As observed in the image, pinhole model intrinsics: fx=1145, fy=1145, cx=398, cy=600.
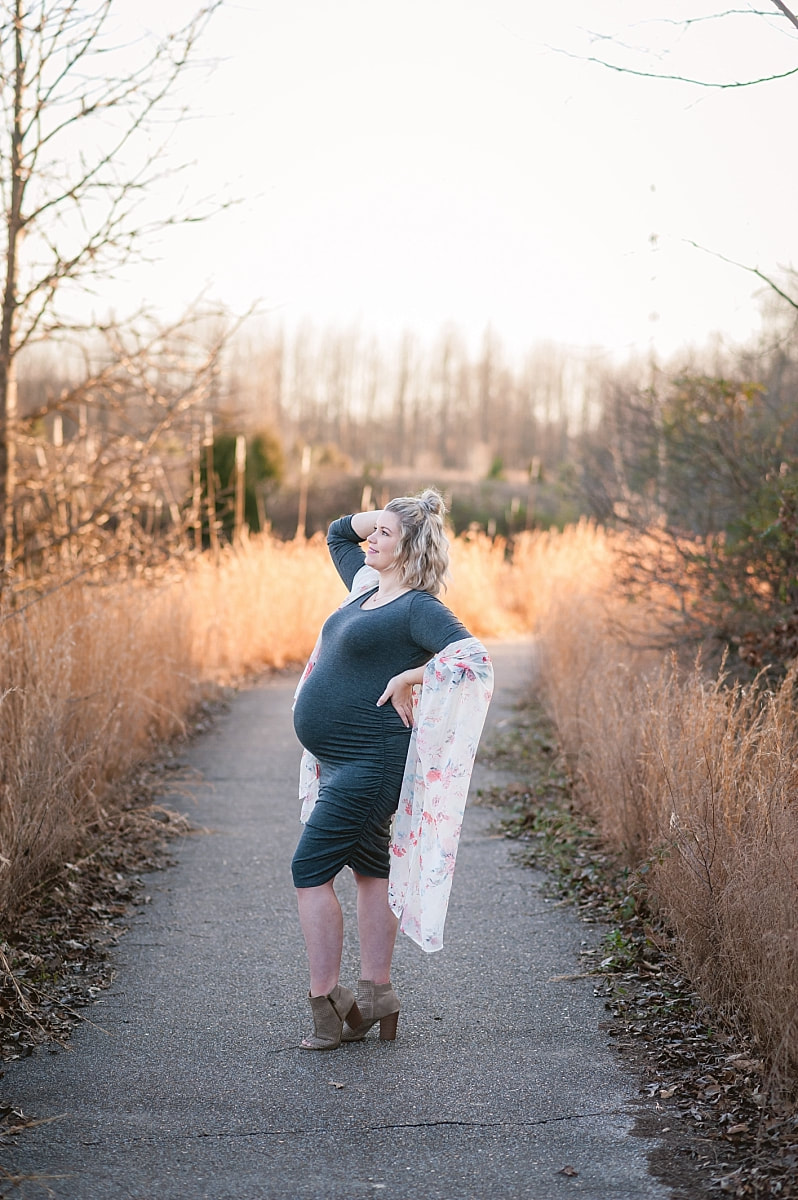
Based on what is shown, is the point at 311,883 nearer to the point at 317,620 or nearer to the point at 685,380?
the point at 685,380

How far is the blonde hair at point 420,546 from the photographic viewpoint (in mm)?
4020

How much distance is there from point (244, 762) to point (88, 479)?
2.59 meters

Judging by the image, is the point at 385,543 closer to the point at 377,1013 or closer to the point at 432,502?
the point at 432,502

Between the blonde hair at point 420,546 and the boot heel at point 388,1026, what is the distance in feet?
5.01

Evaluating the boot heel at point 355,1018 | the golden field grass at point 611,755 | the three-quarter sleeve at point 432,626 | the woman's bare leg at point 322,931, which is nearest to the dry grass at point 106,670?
the golden field grass at point 611,755

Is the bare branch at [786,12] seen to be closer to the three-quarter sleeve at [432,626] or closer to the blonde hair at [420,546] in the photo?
the blonde hair at [420,546]

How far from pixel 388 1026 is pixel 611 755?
2.48 m

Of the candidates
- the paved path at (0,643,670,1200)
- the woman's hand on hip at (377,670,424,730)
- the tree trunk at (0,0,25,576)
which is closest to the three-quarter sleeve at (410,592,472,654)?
the woman's hand on hip at (377,670,424,730)

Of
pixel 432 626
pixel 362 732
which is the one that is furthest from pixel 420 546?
pixel 362 732

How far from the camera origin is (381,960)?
13.6 ft

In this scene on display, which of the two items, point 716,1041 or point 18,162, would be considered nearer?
point 716,1041

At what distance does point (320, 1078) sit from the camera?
12.5 feet

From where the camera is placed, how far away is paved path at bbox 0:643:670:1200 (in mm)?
3189

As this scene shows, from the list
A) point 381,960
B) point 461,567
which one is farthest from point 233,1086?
point 461,567
